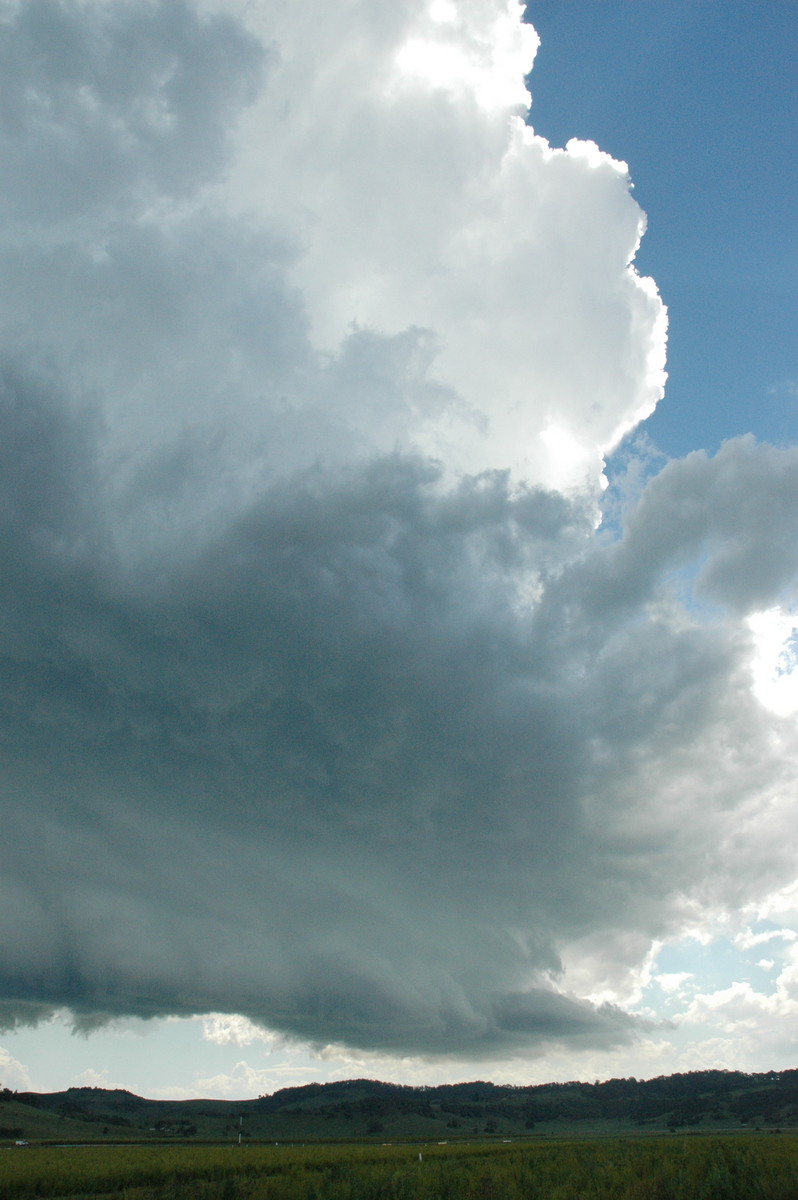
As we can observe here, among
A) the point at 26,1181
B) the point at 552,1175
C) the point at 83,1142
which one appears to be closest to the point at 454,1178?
the point at 552,1175

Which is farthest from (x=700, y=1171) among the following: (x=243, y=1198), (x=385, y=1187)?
(x=243, y=1198)

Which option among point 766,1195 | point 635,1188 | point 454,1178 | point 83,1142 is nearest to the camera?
point 766,1195

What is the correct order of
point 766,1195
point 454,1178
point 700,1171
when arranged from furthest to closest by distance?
point 454,1178, point 700,1171, point 766,1195

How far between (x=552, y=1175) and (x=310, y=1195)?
23866mm

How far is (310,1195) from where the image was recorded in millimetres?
52969

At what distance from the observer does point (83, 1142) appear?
648 feet

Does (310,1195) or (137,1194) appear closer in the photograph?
(310,1195)

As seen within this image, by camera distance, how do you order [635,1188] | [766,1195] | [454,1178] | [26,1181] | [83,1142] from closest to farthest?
[766,1195], [635,1188], [454,1178], [26,1181], [83,1142]

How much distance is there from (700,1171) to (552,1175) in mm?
17160

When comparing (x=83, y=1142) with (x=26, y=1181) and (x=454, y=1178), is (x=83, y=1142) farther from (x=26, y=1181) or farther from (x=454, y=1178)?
(x=454, y=1178)

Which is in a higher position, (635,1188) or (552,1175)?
(635,1188)

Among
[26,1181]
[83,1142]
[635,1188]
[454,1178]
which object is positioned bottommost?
[83,1142]

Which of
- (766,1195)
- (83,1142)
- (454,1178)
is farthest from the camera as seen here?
(83,1142)

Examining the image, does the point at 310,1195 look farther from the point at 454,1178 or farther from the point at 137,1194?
the point at 137,1194
